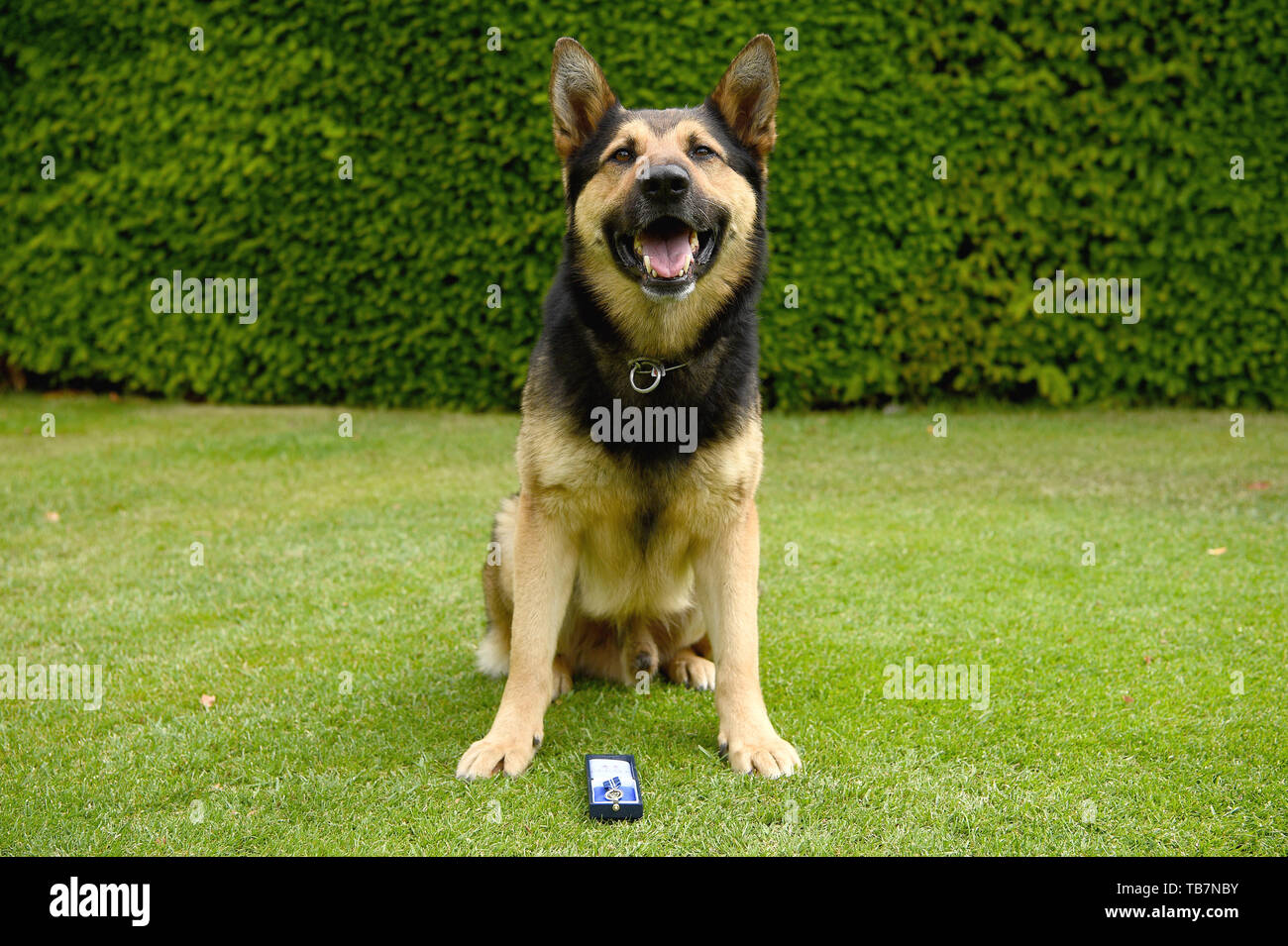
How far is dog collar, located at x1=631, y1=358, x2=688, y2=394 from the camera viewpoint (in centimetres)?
326

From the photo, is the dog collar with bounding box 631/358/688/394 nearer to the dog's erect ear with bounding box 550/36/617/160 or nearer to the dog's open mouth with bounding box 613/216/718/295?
the dog's open mouth with bounding box 613/216/718/295

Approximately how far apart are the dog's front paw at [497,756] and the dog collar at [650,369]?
1.09 metres

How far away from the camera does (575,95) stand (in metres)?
3.47

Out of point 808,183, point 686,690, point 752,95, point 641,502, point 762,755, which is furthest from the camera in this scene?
point 808,183

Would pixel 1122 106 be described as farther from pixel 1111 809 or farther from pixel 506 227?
pixel 1111 809

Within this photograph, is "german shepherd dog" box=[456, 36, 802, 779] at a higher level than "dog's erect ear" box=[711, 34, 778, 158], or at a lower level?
lower

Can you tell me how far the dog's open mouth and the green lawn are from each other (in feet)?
4.65

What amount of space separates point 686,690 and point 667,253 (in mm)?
1548

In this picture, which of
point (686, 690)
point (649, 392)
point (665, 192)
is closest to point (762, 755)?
point (686, 690)

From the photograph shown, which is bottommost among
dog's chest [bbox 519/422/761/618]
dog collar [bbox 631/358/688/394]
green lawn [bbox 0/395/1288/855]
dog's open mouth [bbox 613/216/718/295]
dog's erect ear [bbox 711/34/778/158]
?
green lawn [bbox 0/395/1288/855]

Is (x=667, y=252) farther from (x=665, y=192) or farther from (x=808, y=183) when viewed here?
(x=808, y=183)

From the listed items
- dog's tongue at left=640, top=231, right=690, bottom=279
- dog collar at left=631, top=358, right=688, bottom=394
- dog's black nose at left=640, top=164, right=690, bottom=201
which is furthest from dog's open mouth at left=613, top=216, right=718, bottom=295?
dog collar at left=631, top=358, right=688, bottom=394

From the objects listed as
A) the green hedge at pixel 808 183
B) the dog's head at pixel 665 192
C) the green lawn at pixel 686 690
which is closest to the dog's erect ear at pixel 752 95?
the dog's head at pixel 665 192

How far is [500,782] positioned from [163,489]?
16.4 feet
